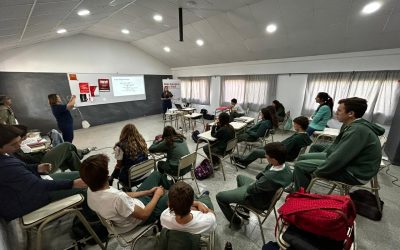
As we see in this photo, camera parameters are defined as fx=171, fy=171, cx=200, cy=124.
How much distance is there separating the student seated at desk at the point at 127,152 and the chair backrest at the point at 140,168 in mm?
98

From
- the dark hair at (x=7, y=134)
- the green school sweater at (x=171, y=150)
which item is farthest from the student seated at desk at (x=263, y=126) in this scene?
the dark hair at (x=7, y=134)

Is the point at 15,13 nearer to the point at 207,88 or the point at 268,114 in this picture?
the point at 268,114

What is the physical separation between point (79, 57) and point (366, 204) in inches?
314

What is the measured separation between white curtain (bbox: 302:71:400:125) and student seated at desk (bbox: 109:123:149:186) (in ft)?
16.7

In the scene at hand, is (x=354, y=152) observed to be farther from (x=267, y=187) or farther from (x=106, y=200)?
(x=106, y=200)

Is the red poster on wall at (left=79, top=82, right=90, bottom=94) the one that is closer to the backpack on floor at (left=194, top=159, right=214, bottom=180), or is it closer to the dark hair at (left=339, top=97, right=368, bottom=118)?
the backpack on floor at (left=194, top=159, right=214, bottom=180)

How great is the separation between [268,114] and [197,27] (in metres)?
3.28

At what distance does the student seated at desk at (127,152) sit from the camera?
1954mm

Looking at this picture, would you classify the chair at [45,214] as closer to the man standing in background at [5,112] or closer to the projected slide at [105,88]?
the man standing in background at [5,112]

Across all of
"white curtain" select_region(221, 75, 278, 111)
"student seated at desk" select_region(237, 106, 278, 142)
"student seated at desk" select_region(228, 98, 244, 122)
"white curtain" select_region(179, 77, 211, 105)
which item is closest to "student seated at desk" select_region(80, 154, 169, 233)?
"student seated at desk" select_region(237, 106, 278, 142)

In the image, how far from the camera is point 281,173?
147cm

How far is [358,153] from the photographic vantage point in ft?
5.12

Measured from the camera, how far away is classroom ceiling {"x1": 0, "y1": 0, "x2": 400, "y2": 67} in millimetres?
2680

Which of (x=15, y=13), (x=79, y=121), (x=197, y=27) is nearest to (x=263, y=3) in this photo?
(x=197, y=27)
